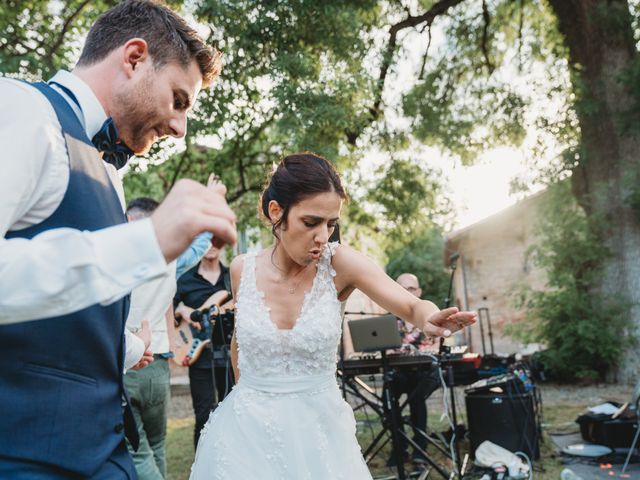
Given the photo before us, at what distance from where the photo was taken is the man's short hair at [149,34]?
1.59 m

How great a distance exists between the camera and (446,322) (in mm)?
2383

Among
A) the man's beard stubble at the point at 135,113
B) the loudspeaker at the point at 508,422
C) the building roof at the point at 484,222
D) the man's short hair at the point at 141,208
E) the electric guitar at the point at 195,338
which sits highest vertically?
the building roof at the point at 484,222

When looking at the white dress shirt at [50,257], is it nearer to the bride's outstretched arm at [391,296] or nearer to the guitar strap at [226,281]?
the bride's outstretched arm at [391,296]

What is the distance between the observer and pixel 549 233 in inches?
520

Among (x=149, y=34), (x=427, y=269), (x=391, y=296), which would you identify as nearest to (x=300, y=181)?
(x=391, y=296)

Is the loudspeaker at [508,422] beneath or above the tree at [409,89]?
beneath

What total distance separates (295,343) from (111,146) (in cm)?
168

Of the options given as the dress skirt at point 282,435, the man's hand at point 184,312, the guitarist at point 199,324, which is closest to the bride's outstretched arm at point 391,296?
the dress skirt at point 282,435

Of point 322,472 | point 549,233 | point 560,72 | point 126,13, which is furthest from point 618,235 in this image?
point 126,13

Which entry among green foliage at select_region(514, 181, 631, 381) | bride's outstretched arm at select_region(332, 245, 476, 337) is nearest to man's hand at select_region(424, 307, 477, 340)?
bride's outstretched arm at select_region(332, 245, 476, 337)

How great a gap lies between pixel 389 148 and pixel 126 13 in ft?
41.3

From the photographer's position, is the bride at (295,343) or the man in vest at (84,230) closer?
the man in vest at (84,230)

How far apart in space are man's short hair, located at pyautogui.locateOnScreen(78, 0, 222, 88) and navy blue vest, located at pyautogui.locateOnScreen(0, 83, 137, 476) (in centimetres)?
27

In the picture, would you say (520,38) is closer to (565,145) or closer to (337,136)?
(565,145)
